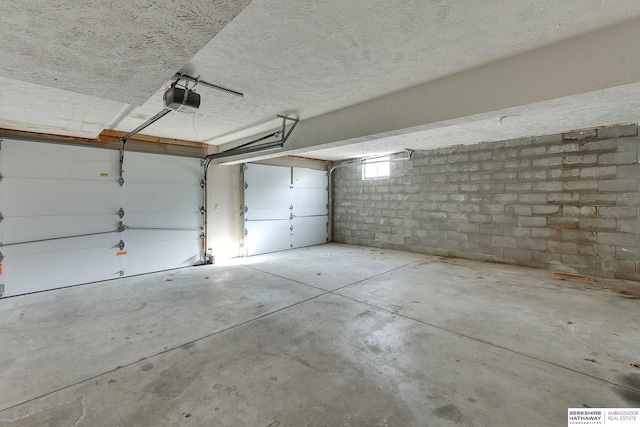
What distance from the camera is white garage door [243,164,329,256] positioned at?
20.4 feet

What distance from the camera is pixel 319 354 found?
86.2 inches

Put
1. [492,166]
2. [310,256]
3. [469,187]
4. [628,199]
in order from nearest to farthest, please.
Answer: [628,199] → [492,166] → [469,187] → [310,256]

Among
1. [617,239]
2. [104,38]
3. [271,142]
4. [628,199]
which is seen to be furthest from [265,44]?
[617,239]

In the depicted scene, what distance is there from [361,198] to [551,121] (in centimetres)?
431

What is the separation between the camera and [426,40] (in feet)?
6.17

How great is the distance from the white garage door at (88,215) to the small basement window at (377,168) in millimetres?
4073

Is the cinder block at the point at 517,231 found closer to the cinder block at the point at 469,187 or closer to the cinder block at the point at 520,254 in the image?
the cinder block at the point at 520,254

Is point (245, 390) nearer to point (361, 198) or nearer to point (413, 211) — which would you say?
point (413, 211)

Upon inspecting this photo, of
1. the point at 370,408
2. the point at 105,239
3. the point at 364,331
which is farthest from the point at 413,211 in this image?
the point at 105,239

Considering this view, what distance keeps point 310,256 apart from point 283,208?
4.82 feet

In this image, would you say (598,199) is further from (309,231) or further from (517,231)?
(309,231)

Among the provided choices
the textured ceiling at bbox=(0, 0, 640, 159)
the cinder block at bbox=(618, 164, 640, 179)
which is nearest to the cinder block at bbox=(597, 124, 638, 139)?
the cinder block at bbox=(618, 164, 640, 179)

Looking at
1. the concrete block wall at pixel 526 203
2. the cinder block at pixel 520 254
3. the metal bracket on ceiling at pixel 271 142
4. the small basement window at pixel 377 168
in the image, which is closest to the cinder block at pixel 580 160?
the concrete block wall at pixel 526 203

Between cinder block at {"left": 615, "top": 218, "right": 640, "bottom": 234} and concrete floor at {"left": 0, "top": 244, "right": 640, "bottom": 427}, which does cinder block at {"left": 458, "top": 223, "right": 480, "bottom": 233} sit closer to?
concrete floor at {"left": 0, "top": 244, "right": 640, "bottom": 427}
